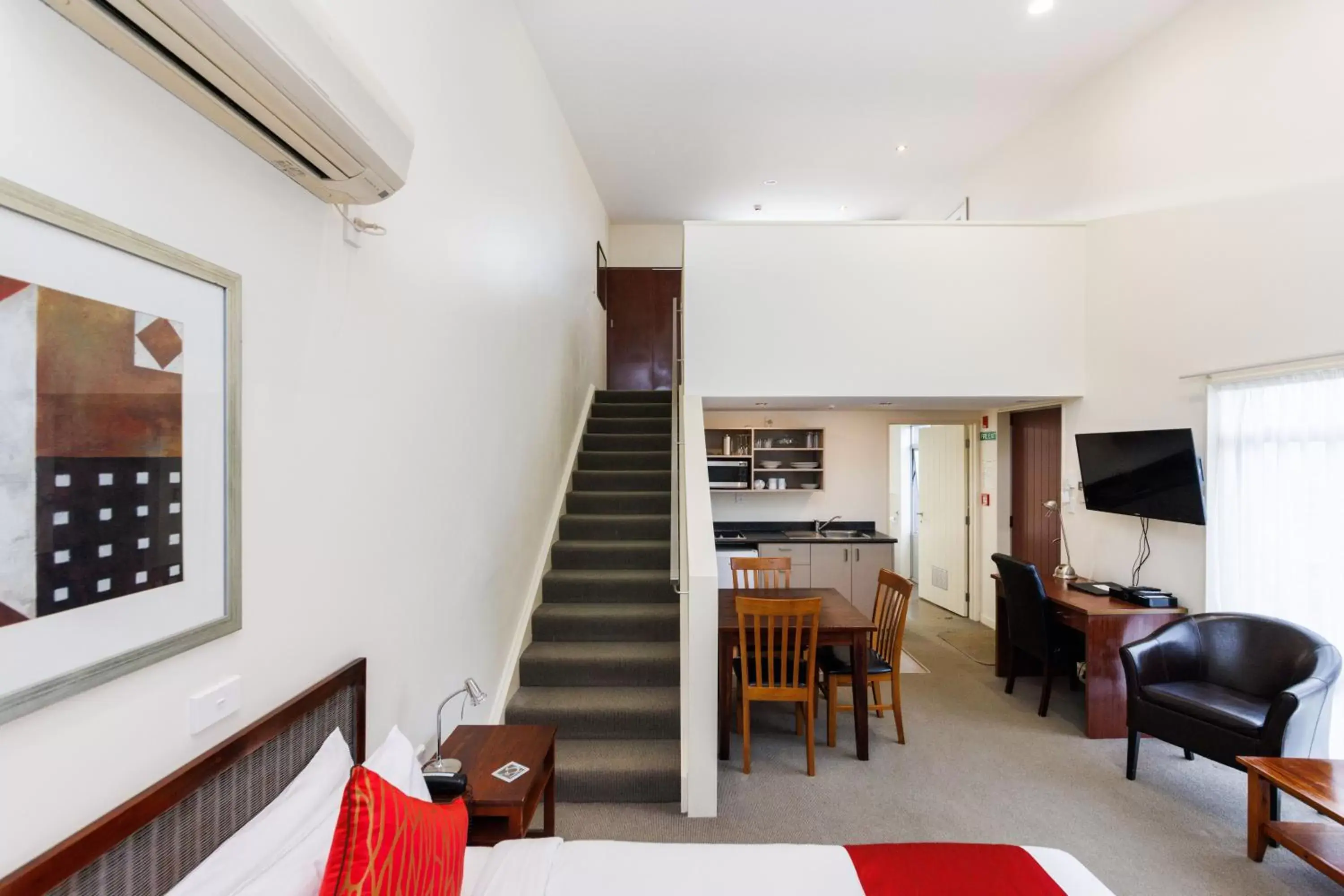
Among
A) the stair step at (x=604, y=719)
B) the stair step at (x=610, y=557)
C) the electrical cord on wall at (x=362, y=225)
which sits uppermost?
the electrical cord on wall at (x=362, y=225)

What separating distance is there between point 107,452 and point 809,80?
183 inches

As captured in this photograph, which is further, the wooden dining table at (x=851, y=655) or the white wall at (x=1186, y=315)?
the wooden dining table at (x=851, y=655)

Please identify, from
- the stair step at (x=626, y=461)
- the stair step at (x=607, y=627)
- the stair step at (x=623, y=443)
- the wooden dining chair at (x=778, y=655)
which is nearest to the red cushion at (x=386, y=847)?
the wooden dining chair at (x=778, y=655)

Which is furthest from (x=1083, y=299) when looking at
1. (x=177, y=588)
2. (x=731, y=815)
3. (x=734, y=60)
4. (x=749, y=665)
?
(x=177, y=588)

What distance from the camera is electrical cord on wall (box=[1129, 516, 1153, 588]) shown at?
3.80m

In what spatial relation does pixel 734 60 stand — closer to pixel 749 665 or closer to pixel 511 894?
pixel 749 665

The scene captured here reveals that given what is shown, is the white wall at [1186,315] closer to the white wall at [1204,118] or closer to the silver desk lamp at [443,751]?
the white wall at [1204,118]

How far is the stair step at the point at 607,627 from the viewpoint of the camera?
3.60 meters

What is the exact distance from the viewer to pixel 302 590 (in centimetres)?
150

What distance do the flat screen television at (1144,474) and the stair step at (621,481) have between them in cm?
309

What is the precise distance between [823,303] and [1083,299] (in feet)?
6.24

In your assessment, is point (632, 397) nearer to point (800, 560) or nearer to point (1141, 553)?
point (800, 560)

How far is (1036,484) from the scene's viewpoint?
5.00 metres

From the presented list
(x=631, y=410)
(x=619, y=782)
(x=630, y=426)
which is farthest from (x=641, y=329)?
(x=619, y=782)
